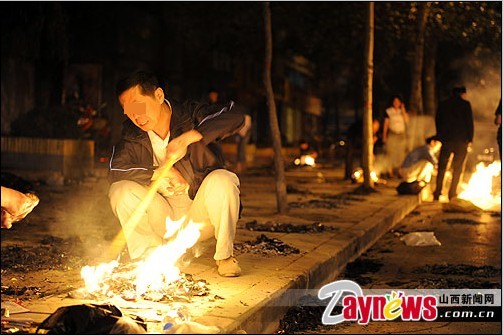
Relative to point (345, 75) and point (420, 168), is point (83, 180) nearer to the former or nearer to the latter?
point (420, 168)

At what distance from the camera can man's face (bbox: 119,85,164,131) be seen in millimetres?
5969

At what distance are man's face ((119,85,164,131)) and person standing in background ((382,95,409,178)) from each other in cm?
1341

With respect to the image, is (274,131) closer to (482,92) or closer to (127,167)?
(127,167)

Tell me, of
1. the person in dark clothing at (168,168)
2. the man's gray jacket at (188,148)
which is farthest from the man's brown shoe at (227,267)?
the man's gray jacket at (188,148)

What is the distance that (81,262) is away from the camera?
276 inches

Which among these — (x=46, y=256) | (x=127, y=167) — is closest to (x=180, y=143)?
(x=127, y=167)

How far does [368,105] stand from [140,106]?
10.0 metres

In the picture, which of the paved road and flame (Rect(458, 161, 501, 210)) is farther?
flame (Rect(458, 161, 501, 210))

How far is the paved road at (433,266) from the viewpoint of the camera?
5727mm

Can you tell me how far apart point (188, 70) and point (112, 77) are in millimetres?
5656

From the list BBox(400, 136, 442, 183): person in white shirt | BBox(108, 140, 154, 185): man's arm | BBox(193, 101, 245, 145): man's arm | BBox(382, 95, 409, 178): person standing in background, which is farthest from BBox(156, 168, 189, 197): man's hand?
BBox(382, 95, 409, 178): person standing in background

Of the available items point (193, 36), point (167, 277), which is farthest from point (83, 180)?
point (193, 36)

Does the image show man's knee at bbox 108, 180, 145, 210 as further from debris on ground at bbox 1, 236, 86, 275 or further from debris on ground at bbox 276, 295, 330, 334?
debris on ground at bbox 276, 295, 330, 334

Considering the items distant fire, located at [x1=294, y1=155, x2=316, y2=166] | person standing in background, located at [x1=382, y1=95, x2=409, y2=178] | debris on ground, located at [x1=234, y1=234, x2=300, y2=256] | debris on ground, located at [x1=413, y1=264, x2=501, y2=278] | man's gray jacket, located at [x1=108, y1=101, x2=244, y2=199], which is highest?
man's gray jacket, located at [x1=108, y1=101, x2=244, y2=199]
